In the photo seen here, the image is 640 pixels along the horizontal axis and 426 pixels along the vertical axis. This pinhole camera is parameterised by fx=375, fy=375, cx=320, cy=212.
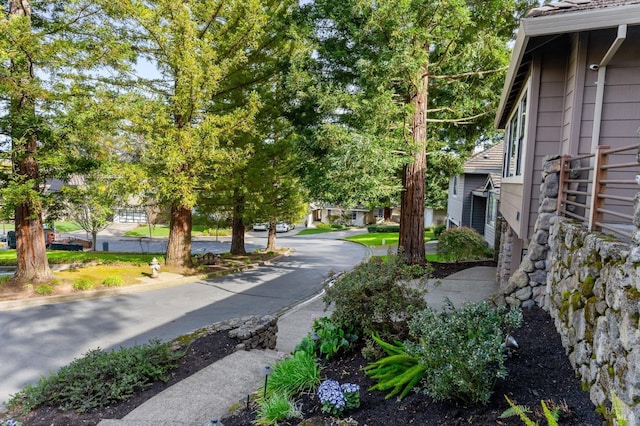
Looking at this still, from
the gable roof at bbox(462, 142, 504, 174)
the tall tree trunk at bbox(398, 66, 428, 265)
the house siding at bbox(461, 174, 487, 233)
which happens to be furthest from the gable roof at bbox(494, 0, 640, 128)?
the house siding at bbox(461, 174, 487, 233)

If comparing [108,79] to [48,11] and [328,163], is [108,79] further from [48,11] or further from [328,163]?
[328,163]

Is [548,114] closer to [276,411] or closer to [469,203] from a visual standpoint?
[276,411]

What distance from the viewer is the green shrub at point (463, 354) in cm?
296

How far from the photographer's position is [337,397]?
11.0 feet

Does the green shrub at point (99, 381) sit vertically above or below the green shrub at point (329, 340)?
below

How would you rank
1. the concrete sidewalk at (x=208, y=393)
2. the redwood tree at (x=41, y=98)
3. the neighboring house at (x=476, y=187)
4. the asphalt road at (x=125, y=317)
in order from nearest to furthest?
the concrete sidewalk at (x=208, y=393) < the asphalt road at (x=125, y=317) < the redwood tree at (x=41, y=98) < the neighboring house at (x=476, y=187)

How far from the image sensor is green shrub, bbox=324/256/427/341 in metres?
4.61

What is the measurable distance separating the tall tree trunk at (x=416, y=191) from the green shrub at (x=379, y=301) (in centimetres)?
709

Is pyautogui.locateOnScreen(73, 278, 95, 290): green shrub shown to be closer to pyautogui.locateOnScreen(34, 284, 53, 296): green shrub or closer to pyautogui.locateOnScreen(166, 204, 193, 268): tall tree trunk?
pyautogui.locateOnScreen(34, 284, 53, 296): green shrub

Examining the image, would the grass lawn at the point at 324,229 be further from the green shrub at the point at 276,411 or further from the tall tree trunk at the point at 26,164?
the green shrub at the point at 276,411

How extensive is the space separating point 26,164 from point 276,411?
11.9m

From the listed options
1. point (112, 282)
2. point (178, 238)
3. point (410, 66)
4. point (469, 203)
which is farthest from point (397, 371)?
point (469, 203)

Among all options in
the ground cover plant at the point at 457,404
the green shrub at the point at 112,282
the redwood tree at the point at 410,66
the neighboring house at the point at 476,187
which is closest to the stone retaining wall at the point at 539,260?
the ground cover plant at the point at 457,404

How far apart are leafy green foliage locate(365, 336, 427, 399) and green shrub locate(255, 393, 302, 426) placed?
0.79 meters
